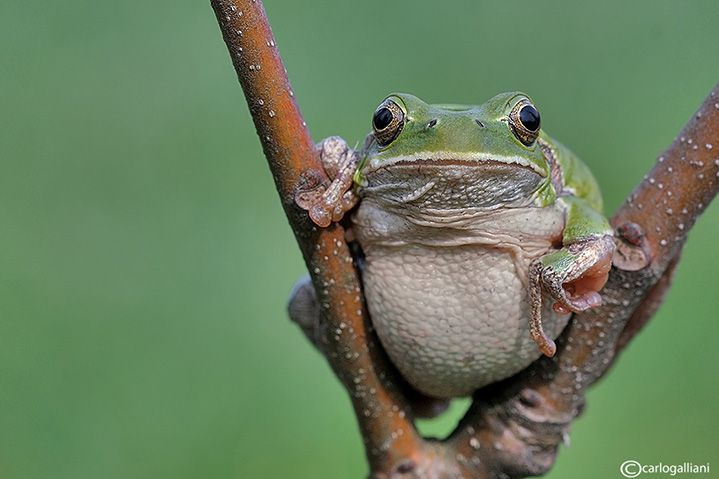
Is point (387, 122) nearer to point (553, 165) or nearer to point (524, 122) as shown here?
point (524, 122)

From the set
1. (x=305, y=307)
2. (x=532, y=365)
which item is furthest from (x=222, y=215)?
(x=532, y=365)

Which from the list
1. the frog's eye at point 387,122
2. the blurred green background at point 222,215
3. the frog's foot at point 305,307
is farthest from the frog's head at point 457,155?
the blurred green background at point 222,215

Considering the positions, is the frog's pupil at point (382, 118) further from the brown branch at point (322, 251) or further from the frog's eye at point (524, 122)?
the frog's eye at point (524, 122)

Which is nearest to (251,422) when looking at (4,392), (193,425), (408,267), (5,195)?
(193,425)

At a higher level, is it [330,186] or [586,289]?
[330,186]

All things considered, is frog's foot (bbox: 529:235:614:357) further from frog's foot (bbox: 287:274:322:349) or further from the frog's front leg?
frog's foot (bbox: 287:274:322:349)

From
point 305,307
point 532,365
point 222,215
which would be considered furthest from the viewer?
point 222,215
